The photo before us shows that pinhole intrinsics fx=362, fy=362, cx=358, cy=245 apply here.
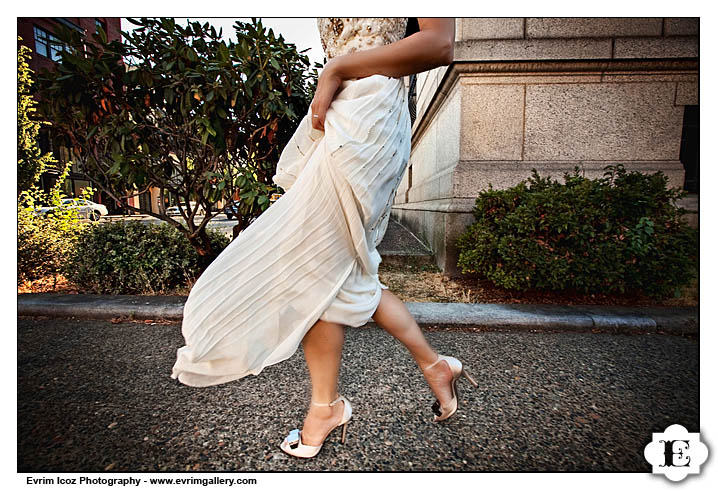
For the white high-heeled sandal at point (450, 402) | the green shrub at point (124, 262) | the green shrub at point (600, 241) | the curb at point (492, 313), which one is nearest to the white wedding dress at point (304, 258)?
the white high-heeled sandal at point (450, 402)

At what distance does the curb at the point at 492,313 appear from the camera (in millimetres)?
2512

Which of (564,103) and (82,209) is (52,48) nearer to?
(82,209)

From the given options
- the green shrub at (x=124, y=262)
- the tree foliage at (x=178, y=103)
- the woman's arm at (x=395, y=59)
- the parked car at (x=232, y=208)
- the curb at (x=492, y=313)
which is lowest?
→ the curb at (x=492, y=313)

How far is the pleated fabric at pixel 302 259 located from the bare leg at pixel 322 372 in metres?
0.06

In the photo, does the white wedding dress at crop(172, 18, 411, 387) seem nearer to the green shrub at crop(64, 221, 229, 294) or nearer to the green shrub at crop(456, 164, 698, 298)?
the green shrub at crop(456, 164, 698, 298)

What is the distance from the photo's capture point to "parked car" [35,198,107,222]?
3.92 meters

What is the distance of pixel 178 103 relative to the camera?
3.15 metres

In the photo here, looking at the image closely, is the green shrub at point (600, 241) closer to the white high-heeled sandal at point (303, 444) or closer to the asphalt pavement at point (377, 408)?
the asphalt pavement at point (377, 408)

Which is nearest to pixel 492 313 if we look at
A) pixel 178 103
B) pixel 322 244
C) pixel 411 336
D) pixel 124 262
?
pixel 411 336

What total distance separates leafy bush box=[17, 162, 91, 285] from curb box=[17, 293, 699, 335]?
701 millimetres

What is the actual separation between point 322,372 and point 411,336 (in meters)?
0.36
